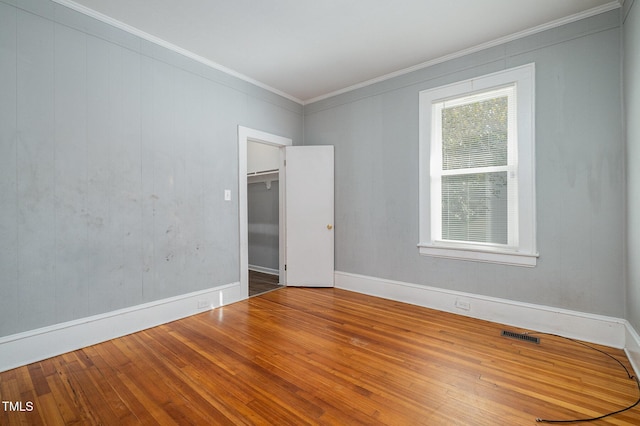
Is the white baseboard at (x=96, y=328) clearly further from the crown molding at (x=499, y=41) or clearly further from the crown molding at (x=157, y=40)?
the crown molding at (x=499, y=41)

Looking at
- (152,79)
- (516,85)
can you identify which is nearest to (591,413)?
(516,85)

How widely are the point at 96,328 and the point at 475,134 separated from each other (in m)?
4.19

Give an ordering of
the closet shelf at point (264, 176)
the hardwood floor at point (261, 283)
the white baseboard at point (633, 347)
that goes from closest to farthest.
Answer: the white baseboard at point (633, 347)
the hardwood floor at point (261, 283)
the closet shelf at point (264, 176)

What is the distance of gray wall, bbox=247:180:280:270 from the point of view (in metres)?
5.36

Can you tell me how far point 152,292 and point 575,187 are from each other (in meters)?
4.17

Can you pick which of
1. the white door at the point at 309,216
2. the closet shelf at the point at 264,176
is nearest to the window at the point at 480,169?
the white door at the point at 309,216

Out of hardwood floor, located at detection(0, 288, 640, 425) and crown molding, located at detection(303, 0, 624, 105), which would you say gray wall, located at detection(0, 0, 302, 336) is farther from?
crown molding, located at detection(303, 0, 624, 105)

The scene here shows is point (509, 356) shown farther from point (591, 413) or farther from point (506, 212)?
point (506, 212)

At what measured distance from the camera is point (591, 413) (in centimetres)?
170

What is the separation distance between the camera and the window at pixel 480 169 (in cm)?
290

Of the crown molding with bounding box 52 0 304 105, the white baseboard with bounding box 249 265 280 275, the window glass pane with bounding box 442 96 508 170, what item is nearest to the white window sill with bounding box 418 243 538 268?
the window glass pane with bounding box 442 96 508 170

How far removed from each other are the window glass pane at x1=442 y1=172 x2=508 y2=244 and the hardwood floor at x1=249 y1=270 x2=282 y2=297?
259 centimetres

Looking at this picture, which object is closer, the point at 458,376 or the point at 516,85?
the point at 458,376

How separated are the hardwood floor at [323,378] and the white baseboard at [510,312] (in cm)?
13
